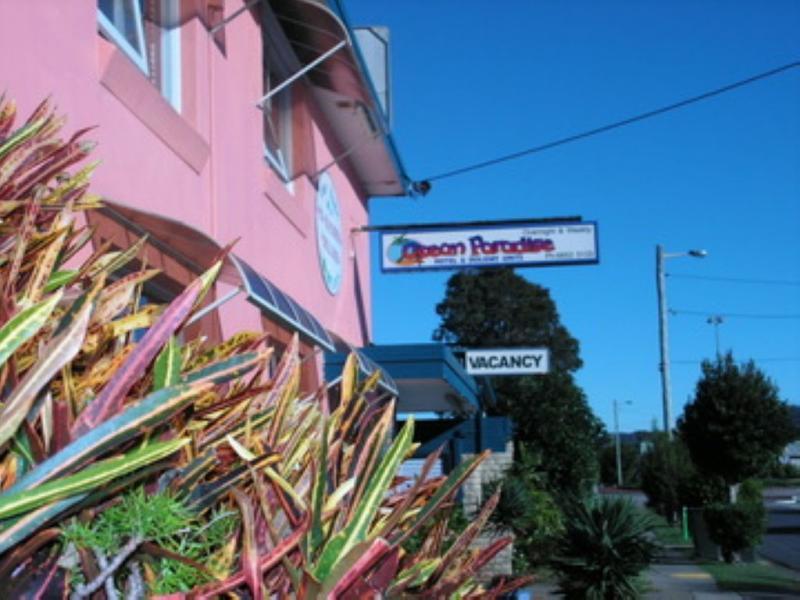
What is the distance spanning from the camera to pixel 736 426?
25.1 metres

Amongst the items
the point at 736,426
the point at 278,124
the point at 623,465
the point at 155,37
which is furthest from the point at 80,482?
the point at 623,465

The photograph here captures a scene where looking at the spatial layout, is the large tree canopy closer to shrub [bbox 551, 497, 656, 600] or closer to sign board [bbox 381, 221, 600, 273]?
sign board [bbox 381, 221, 600, 273]

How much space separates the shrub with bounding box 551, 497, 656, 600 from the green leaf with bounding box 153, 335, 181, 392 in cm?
804

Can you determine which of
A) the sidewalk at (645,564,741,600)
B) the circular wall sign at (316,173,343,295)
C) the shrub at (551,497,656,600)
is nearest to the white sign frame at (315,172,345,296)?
the circular wall sign at (316,173,343,295)

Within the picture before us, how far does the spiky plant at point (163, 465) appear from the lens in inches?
77.9

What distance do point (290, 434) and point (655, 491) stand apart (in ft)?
107

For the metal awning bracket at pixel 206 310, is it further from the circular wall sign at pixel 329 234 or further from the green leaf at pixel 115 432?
the circular wall sign at pixel 329 234

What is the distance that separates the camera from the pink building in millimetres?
5695

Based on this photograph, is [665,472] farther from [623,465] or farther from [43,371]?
[623,465]

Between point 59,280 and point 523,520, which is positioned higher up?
point 59,280

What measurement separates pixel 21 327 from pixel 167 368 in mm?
324

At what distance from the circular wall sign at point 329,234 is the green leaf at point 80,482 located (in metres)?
10.4

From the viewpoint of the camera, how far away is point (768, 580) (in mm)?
18203

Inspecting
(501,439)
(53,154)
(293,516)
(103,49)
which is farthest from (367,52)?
(293,516)
